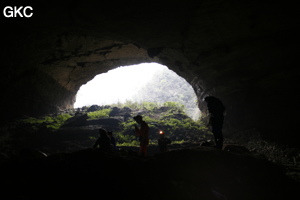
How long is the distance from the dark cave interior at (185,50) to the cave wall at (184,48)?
4 cm

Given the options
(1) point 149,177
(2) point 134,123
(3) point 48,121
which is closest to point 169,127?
(2) point 134,123

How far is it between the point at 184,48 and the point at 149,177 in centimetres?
924

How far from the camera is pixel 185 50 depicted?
41.3 feet

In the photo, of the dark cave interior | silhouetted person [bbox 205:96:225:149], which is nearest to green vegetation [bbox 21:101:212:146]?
the dark cave interior

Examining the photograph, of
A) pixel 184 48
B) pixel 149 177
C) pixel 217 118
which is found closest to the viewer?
pixel 149 177

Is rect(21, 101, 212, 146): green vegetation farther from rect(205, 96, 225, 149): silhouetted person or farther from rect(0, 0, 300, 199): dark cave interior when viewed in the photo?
rect(205, 96, 225, 149): silhouetted person

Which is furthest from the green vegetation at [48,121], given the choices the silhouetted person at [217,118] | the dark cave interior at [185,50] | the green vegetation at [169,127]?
the silhouetted person at [217,118]

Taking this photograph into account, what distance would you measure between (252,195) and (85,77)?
699 inches

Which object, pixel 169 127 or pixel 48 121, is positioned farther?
pixel 169 127

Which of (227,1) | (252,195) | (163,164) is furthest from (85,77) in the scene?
(252,195)

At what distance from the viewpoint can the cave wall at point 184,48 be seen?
9109mm

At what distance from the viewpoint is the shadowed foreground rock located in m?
4.06

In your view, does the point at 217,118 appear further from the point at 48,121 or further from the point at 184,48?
the point at 48,121

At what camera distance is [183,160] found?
5480mm
